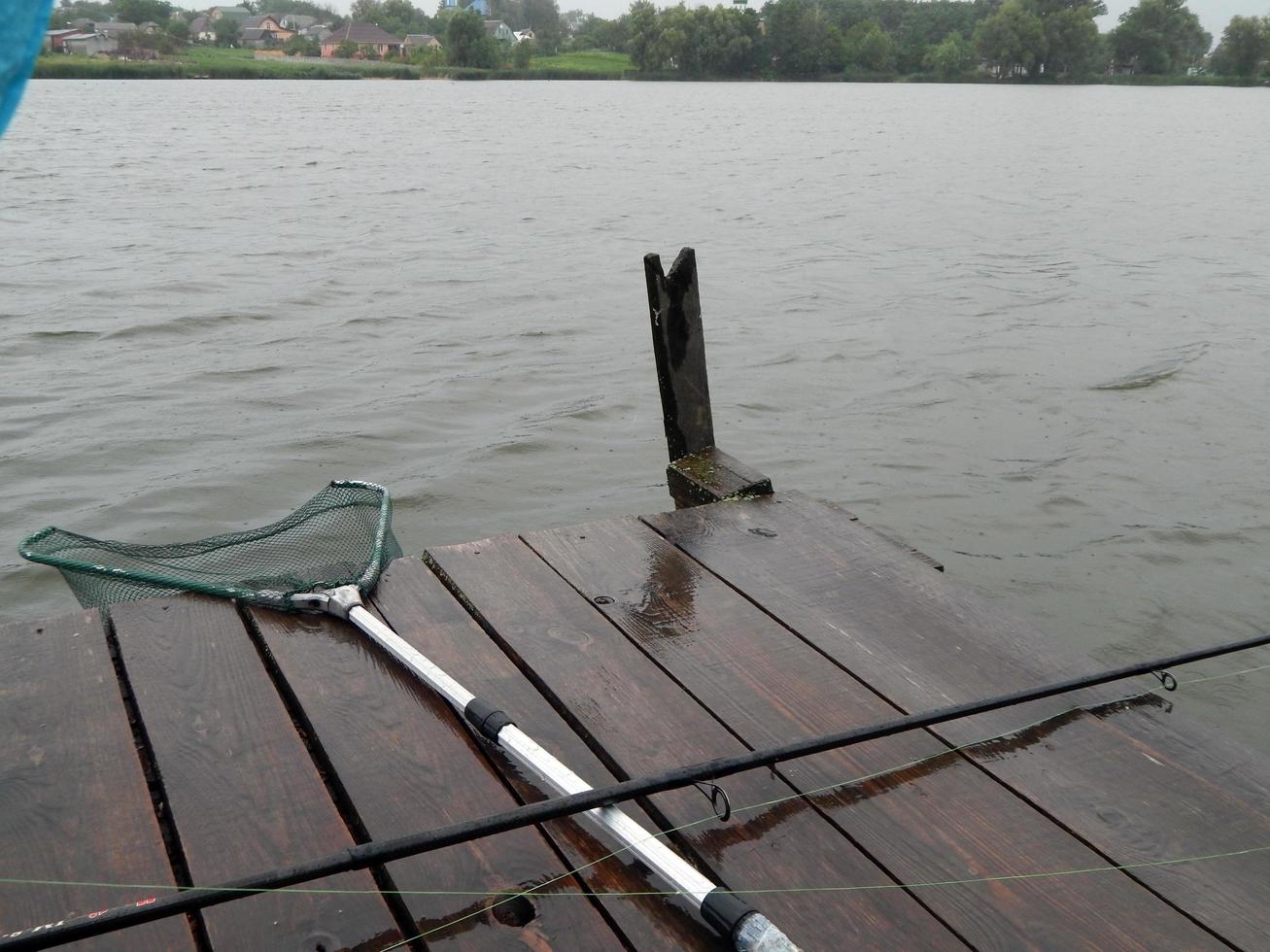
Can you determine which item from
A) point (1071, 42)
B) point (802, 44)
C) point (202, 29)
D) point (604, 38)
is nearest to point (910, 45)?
point (802, 44)

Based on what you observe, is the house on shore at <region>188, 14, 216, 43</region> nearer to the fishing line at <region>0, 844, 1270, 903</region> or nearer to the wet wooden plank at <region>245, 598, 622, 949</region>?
the wet wooden plank at <region>245, 598, 622, 949</region>

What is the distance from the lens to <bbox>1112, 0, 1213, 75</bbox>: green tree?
3430 inches

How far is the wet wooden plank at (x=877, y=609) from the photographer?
122 inches

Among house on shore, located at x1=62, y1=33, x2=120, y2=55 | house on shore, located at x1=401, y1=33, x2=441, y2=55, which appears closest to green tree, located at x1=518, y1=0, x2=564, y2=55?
house on shore, located at x1=401, y1=33, x2=441, y2=55

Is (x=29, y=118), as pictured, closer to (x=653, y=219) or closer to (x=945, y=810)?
(x=653, y=219)

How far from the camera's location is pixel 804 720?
9.62 ft

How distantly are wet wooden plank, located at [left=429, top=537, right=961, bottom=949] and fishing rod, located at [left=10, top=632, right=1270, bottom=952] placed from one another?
184mm

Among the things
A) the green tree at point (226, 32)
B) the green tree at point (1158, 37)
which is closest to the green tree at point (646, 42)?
the green tree at point (1158, 37)

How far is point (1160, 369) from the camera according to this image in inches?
384

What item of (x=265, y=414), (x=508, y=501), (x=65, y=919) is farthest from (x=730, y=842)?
(x=265, y=414)

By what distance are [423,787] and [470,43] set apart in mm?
95213

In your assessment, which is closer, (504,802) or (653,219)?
(504,802)

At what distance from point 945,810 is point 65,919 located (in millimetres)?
1830

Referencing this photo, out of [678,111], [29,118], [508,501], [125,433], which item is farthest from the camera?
[678,111]
